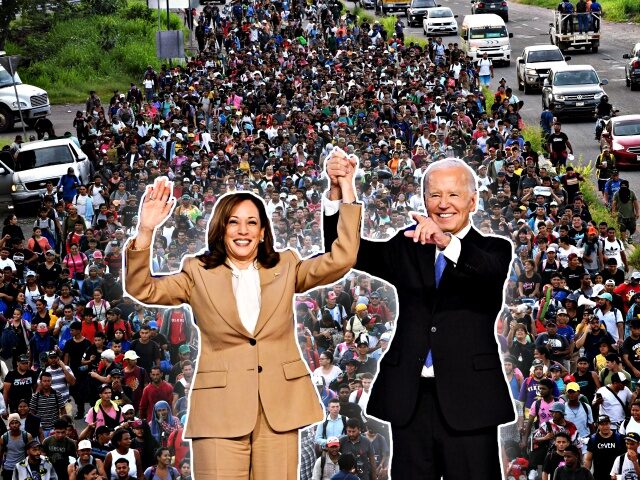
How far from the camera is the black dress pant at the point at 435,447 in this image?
A: 18.3 feet

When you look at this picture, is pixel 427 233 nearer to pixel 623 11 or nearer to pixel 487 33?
pixel 487 33

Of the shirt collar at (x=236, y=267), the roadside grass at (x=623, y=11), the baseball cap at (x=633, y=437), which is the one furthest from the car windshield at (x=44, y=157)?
the roadside grass at (x=623, y=11)

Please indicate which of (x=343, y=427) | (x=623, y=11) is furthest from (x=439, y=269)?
(x=623, y=11)

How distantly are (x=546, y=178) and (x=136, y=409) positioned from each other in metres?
11.1

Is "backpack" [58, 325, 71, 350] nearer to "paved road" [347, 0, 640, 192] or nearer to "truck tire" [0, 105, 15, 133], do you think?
"paved road" [347, 0, 640, 192]

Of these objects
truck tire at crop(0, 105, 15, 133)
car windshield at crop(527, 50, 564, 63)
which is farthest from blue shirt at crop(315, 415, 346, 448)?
car windshield at crop(527, 50, 564, 63)

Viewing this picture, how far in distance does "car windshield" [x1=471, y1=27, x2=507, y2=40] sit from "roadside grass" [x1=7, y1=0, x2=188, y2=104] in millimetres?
11099

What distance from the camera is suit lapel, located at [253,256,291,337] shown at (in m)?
5.58

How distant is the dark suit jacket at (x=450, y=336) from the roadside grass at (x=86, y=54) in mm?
43607

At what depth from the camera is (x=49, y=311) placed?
19078 millimetres

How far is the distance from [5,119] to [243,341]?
37.4 metres

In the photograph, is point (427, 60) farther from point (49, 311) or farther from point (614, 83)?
point (49, 311)

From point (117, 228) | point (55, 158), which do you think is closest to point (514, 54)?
point (55, 158)

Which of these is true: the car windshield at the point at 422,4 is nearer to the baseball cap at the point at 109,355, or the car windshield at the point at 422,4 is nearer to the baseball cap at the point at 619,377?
the baseball cap at the point at 109,355
